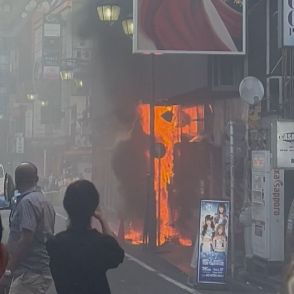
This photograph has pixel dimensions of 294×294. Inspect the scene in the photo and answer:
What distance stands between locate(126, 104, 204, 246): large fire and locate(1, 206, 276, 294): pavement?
3.40m

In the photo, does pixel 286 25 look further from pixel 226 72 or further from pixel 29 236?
pixel 29 236

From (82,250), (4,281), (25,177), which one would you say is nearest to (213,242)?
(25,177)

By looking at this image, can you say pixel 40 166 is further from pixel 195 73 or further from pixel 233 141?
pixel 233 141

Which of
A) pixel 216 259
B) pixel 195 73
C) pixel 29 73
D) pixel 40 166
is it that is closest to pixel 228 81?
pixel 195 73

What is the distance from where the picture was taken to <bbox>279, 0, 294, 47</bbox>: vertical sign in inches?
436

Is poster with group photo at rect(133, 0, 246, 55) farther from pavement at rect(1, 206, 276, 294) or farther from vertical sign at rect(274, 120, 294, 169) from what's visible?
pavement at rect(1, 206, 276, 294)

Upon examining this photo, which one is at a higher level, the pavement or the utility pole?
the utility pole

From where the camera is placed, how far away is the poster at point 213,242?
10.3 m

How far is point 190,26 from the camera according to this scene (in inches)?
555

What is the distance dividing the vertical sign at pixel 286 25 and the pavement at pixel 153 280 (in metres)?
3.62

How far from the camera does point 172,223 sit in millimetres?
17891

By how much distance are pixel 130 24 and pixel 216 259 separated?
279 inches

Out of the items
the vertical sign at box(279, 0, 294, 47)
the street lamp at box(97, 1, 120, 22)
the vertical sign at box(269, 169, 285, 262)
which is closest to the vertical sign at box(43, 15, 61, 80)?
the street lamp at box(97, 1, 120, 22)

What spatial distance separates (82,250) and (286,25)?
8.00 m
